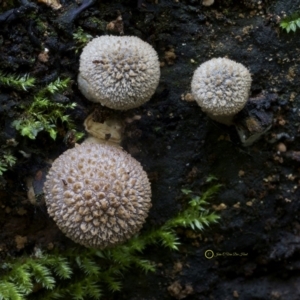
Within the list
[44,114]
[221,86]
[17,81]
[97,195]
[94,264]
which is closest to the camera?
[97,195]

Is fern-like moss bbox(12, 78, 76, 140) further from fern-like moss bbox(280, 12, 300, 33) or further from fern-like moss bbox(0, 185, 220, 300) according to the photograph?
fern-like moss bbox(280, 12, 300, 33)

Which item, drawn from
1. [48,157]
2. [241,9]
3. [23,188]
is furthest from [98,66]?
[241,9]

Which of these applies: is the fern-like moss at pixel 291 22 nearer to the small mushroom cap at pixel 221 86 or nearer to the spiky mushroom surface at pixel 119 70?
the small mushroom cap at pixel 221 86

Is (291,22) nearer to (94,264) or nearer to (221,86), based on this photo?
(221,86)

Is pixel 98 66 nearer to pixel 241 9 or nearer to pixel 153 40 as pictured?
pixel 153 40

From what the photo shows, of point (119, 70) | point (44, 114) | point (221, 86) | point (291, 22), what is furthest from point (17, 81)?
point (291, 22)

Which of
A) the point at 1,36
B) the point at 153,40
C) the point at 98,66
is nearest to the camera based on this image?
the point at 98,66
